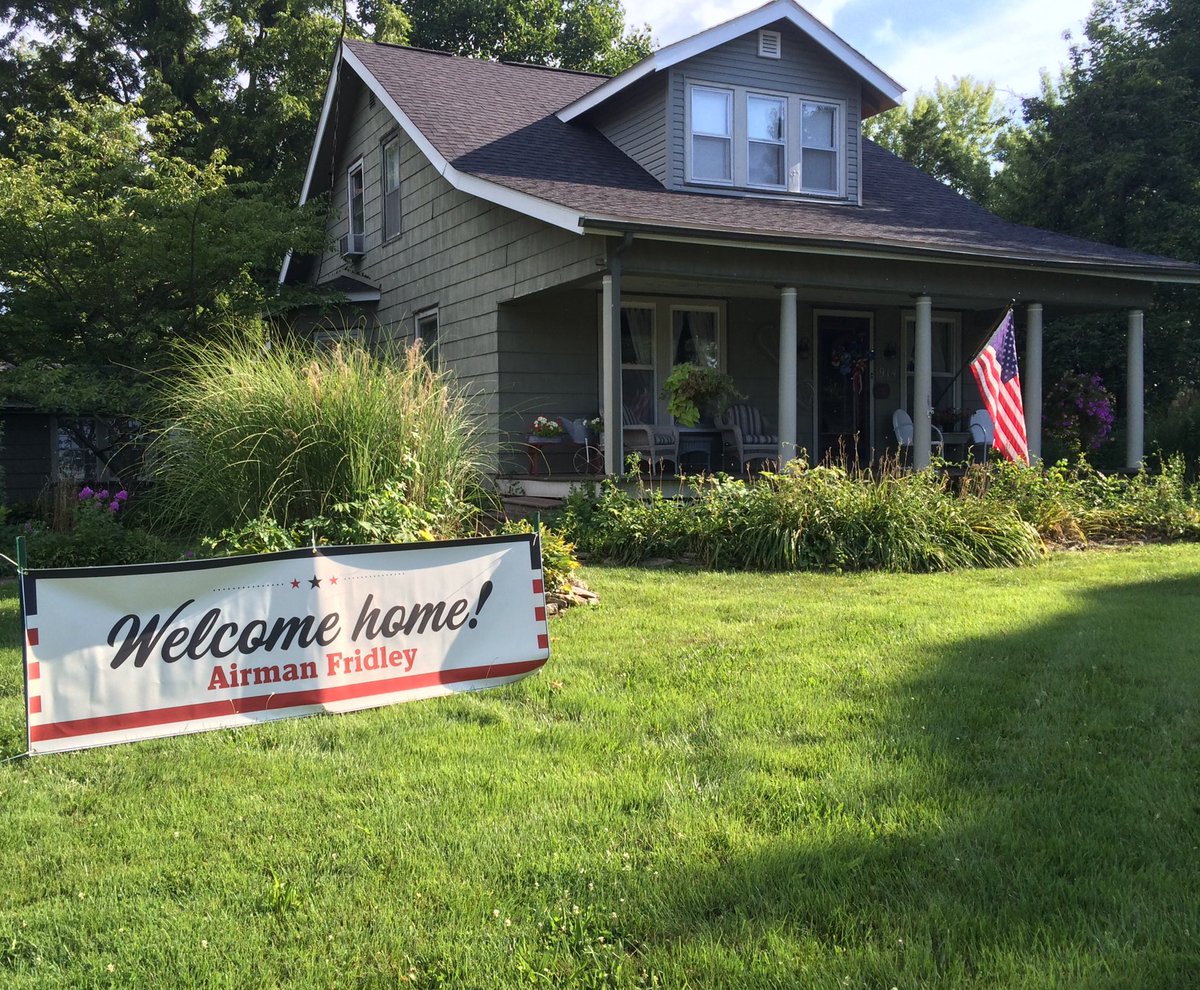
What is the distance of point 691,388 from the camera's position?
11094 millimetres

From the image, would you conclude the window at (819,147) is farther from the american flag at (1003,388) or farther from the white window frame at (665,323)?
the american flag at (1003,388)

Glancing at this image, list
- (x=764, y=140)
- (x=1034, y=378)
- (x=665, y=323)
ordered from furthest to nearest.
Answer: (x=665, y=323) → (x=764, y=140) → (x=1034, y=378)

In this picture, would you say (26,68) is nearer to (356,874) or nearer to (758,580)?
(758,580)

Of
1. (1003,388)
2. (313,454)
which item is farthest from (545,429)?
(313,454)

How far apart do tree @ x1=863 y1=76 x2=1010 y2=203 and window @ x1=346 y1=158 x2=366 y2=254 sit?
58.4ft

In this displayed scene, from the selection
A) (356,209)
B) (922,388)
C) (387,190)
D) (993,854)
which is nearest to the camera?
(993,854)

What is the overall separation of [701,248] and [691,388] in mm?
1672

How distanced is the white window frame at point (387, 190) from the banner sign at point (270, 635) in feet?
36.5

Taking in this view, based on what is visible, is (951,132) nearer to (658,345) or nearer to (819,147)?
(819,147)

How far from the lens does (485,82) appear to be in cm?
1485

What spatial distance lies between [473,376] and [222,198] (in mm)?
3952

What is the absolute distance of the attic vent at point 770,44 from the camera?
12742mm

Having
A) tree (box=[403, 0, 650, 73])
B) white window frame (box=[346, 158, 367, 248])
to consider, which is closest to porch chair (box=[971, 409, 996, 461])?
white window frame (box=[346, 158, 367, 248])

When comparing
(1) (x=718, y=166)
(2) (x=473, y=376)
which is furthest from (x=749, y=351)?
(2) (x=473, y=376)
